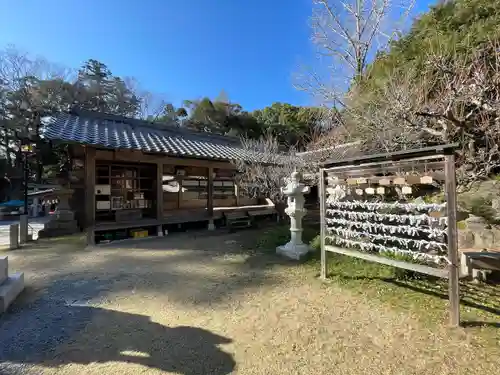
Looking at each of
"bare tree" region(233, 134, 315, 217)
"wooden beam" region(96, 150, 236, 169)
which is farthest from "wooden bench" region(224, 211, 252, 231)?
"wooden beam" region(96, 150, 236, 169)

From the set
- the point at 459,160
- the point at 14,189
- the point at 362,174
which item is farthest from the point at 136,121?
the point at 14,189

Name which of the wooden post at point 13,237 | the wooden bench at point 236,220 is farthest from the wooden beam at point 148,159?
the wooden post at point 13,237

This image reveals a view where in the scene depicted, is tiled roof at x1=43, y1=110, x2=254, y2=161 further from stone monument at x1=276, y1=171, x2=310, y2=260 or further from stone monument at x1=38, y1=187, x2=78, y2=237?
stone monument at x1=276, y1=171, x2=310, y2=260

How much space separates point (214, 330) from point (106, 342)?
1.01 m

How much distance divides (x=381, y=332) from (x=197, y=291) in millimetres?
2348

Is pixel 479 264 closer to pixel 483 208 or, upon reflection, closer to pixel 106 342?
pixel 483 208

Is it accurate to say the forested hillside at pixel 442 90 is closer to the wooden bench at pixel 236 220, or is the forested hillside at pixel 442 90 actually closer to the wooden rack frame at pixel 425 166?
the wooden rack frame at pixel 425 166

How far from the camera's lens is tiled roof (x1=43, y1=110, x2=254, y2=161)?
258 inches

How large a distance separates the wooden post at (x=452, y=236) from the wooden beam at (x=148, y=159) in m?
6.86

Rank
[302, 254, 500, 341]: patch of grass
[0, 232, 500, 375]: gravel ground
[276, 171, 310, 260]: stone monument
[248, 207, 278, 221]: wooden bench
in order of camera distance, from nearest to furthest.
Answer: [0, 232, 500, 375]: gravel ground → [302, 254, 500, 341]: patch of grass → [276, 171, 310, 260]: stone monument → [248, 207, 278, 221]: wooden bench

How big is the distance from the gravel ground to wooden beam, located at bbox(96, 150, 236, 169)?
326 centimetres

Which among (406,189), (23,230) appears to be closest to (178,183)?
(23,230)

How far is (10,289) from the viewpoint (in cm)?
326

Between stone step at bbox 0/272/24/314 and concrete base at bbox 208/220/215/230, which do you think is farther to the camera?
concrete base at bbox 208/220/215/230
